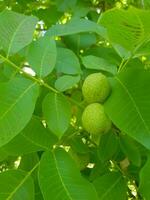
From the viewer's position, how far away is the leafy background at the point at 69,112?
2.97ft

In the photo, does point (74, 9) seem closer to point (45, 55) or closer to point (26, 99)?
point (45, 55)

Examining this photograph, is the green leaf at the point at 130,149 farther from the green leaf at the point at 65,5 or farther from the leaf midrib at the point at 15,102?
the green leaf at the point at 65,5

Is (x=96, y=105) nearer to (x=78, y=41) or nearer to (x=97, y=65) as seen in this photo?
(x=97, y=65)

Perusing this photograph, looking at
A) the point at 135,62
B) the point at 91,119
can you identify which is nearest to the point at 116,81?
the point at 91,119

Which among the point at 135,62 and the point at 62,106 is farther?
the point at 135,62

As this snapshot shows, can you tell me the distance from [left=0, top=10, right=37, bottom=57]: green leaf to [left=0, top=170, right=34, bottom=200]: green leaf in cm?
28

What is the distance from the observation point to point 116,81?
0.99 m

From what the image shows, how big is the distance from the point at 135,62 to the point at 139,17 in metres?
0.44

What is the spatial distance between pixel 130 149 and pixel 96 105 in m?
0.20

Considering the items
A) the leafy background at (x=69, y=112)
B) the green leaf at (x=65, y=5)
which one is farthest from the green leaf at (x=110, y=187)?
the green leaf at (x=65, y=5)

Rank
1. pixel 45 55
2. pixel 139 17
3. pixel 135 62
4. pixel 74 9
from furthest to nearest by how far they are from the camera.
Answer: pixel 74 9
pixel 135 62
pixel 45 55
pixel 139 17

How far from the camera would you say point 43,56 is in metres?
1.03

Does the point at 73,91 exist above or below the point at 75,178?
above

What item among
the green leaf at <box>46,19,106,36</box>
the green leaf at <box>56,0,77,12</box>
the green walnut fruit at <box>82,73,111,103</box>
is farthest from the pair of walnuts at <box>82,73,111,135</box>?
the green leaf at <box>56,0,77,12</box>
